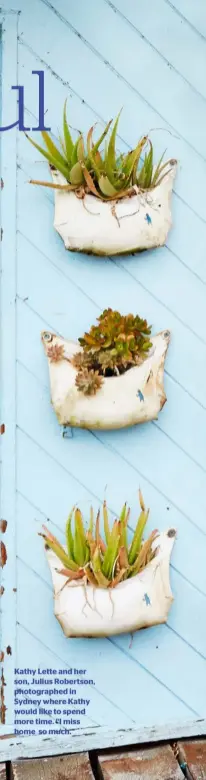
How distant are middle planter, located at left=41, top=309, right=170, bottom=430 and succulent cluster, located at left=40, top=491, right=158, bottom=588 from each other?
21 cm

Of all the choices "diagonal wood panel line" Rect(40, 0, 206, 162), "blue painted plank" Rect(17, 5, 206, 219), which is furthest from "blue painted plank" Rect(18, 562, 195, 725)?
"diagonal wood panel line" Rect(40, 0, 206, 162)

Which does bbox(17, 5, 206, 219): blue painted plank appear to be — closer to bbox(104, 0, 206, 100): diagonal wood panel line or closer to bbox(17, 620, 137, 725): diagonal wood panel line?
bbox(104, 0, 206, 100): diagonal wood panel line

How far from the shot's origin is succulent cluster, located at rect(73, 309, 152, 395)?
1923 mm

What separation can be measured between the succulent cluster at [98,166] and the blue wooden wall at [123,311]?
0.09m

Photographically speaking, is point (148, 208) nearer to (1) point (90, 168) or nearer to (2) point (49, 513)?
Answer: (1) point (90, 168)

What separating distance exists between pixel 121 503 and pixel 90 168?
714mm

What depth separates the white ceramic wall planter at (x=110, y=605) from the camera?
1939 millimetres

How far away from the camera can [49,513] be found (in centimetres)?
206

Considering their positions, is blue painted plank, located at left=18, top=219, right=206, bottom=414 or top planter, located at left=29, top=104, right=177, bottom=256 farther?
blue painted plank, located at left=18, top=219, right=206, bottom=414

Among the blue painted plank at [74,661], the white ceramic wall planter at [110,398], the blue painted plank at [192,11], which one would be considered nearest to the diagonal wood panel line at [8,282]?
the white ceramic wall planter at [110,398]

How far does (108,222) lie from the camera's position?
1966mm

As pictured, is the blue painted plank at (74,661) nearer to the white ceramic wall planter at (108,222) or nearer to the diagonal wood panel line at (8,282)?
the diagonal wood panel line at (8,282)

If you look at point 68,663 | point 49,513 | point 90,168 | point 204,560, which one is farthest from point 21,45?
point 68,663

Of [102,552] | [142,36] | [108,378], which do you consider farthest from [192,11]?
[102,552]
